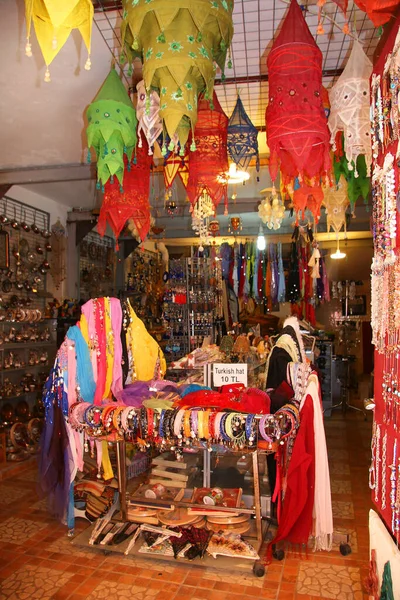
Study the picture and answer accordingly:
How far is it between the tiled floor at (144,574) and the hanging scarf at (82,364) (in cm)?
107

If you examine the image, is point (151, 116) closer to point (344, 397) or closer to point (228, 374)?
point (228, 374)

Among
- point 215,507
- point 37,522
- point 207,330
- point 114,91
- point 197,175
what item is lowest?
point 37,522

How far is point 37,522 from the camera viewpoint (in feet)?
12.6

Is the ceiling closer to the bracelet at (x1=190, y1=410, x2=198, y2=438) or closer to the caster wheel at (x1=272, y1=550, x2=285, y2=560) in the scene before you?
the bracelet at (x1=190, y1=410, x2=198, y2=438)

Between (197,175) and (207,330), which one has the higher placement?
(197,175)

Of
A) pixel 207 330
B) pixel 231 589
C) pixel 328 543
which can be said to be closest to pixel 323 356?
pixel 207 330

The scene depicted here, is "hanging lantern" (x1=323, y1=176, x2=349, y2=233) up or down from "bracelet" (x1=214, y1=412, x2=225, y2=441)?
up

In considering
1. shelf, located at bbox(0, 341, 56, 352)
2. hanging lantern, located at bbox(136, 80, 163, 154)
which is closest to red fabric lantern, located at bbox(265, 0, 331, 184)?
hanging lantern, located at bbox(136, 80, 163, 154)

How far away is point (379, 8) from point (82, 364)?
2.86 meters

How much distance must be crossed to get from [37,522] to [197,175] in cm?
297

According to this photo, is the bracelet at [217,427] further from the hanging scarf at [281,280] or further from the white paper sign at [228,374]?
the hanging scarf at [281,280]

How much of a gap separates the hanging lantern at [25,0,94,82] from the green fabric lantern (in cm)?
106

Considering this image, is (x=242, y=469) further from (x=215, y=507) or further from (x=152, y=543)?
(x=152, y=543)

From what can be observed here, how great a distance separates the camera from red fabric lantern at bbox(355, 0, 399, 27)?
158cm
